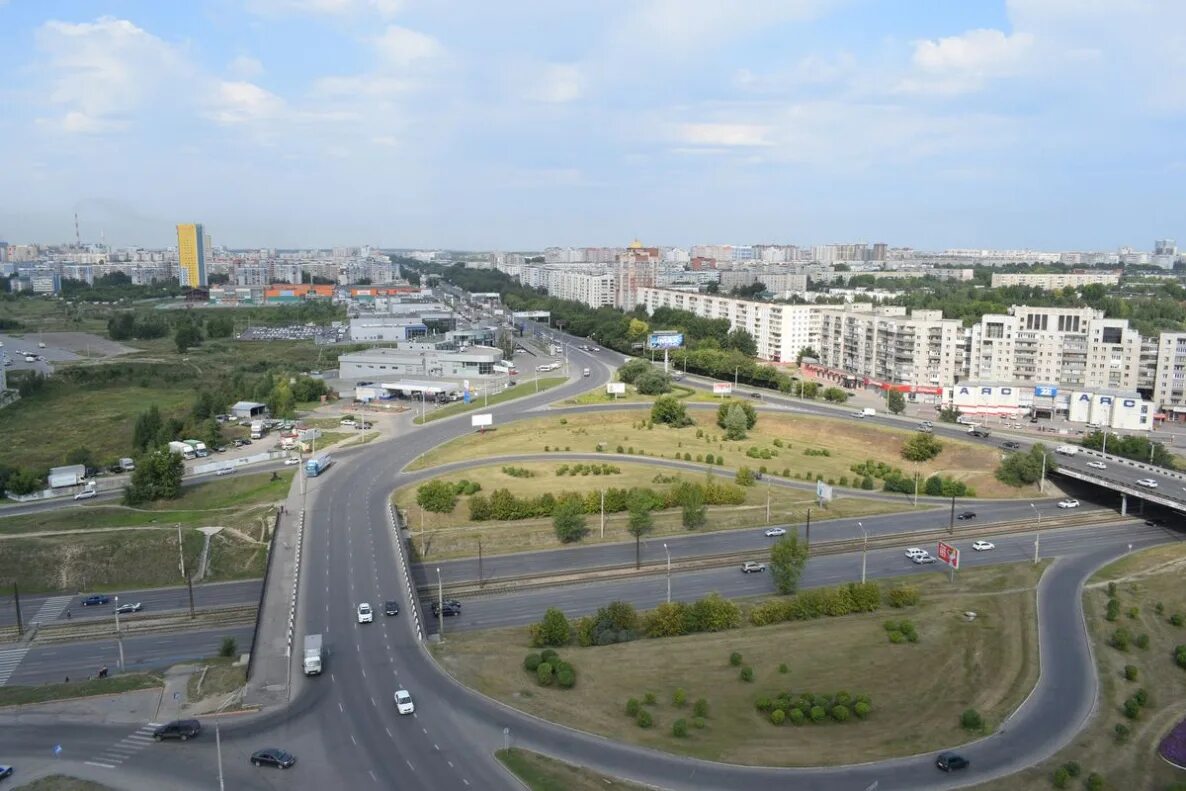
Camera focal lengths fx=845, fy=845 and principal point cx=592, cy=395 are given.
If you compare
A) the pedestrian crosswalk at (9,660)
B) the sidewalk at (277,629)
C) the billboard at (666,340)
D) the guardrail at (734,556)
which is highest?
the billboard at (666,340)

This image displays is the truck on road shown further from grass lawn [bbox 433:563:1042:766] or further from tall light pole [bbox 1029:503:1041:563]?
tall light pole [bbox 1029:503:1041:563]

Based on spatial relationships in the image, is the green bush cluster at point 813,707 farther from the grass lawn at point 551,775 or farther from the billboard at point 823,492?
the billboard at point 823,492

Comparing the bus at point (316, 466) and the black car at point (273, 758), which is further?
the bus at point (316, 466)

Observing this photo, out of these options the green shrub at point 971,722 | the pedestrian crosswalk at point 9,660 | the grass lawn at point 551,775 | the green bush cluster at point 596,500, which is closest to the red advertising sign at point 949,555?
the green bush cluster at point 596,500

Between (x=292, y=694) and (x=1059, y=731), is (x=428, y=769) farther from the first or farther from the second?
(x=1059, y=731)

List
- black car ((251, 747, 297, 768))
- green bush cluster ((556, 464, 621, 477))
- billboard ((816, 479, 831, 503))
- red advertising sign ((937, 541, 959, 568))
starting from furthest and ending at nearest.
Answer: green bush cluster ((556, 464, 621, 477)) < billboard ((816, 479, 831, 503)) < red advertising sign ((937, 541, 959, 568)) < black car ((251, 747, 297, 768))

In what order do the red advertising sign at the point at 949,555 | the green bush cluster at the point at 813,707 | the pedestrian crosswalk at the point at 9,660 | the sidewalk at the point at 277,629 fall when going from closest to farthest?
the green bush cluster at the point at 813,707 < the sidewalk at the point at 277,629 < the pedestrian crosswalk at the point at 9,660 < the red advertising sign at the point at 949,555

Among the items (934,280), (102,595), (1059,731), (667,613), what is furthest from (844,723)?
(934,280)

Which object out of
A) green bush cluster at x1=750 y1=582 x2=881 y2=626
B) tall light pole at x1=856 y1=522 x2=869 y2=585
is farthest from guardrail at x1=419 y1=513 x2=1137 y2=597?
green bush cluster at x1=750 y1=582 x2=881 y2=626
